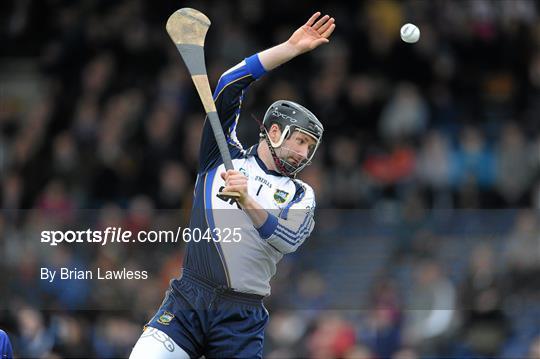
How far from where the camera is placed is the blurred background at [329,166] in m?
9.62

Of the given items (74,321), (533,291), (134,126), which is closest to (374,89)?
(134,126)

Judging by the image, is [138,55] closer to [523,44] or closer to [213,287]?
[523,44]

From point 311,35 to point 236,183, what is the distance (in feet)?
3.19

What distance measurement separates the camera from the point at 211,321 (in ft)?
19.3

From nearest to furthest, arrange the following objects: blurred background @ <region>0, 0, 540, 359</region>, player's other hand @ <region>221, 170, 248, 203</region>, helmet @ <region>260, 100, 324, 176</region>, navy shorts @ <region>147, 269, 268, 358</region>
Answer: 1. player's other hand @ <region>221, 170, 248, 203</region>
2. navy shorts @ <region>147, 269, 268, 358</region>
3. helmet @ <region>260, 100, 324, 176</region>
4. blurred background @ <region>0, 0, 540, 359</region>

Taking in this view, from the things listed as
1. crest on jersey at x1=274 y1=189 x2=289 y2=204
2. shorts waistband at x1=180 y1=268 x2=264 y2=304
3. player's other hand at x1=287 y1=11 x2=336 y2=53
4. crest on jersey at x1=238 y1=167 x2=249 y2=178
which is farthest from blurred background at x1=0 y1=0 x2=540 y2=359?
player's other hand at x1=287 y1=11 x2=336 y2=53

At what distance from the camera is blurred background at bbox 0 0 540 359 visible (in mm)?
9617

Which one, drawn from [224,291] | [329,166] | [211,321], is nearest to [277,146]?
[224,291]

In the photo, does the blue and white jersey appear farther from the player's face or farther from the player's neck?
the player's face

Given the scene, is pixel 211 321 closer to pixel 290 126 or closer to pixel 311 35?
pixel 290 126

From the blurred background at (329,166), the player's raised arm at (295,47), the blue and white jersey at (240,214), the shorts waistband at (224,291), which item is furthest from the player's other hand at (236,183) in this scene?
the blurred background at (329,166)

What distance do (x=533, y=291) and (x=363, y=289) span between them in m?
1.48

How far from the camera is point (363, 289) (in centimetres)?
1063

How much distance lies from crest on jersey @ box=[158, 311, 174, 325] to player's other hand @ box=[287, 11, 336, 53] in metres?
1.47
